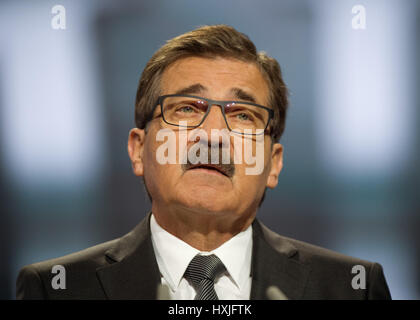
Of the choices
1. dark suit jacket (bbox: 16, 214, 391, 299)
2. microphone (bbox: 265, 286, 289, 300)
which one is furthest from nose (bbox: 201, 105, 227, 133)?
microphone (bbox: 265, 286, 289, 300)

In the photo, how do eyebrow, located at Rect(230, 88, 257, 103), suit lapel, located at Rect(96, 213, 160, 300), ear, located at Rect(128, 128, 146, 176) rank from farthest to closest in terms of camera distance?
ear, located at Rect(128, 128, 146, 176) → eyebrow, located at Rect(230, 88, 257, 103) → suit lapel, located at Rect(96, 213, 160, 300)

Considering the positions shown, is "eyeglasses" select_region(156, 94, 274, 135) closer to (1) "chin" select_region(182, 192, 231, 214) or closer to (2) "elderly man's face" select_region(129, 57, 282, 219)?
(2) "elderly man's face" select_region(129, 57, 282, 219)

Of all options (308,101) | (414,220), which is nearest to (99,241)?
(308,101)

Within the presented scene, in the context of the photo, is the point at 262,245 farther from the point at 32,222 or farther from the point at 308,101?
the point at 32,222

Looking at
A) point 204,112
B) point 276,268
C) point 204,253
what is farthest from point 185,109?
point 276,268

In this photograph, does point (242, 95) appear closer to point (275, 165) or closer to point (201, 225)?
point (275, 165)

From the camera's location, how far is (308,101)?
201 cm

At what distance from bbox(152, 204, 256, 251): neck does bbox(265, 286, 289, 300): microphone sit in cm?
22

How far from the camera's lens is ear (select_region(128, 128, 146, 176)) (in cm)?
178

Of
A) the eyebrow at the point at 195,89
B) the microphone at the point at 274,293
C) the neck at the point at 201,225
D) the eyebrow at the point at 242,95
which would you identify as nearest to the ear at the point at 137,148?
the neck at the point at 201,225

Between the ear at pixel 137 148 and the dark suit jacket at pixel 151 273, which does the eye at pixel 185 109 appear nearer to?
the ear at pixel 137 148

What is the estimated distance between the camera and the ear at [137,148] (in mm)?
1776

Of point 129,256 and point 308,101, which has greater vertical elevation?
point 308,101
